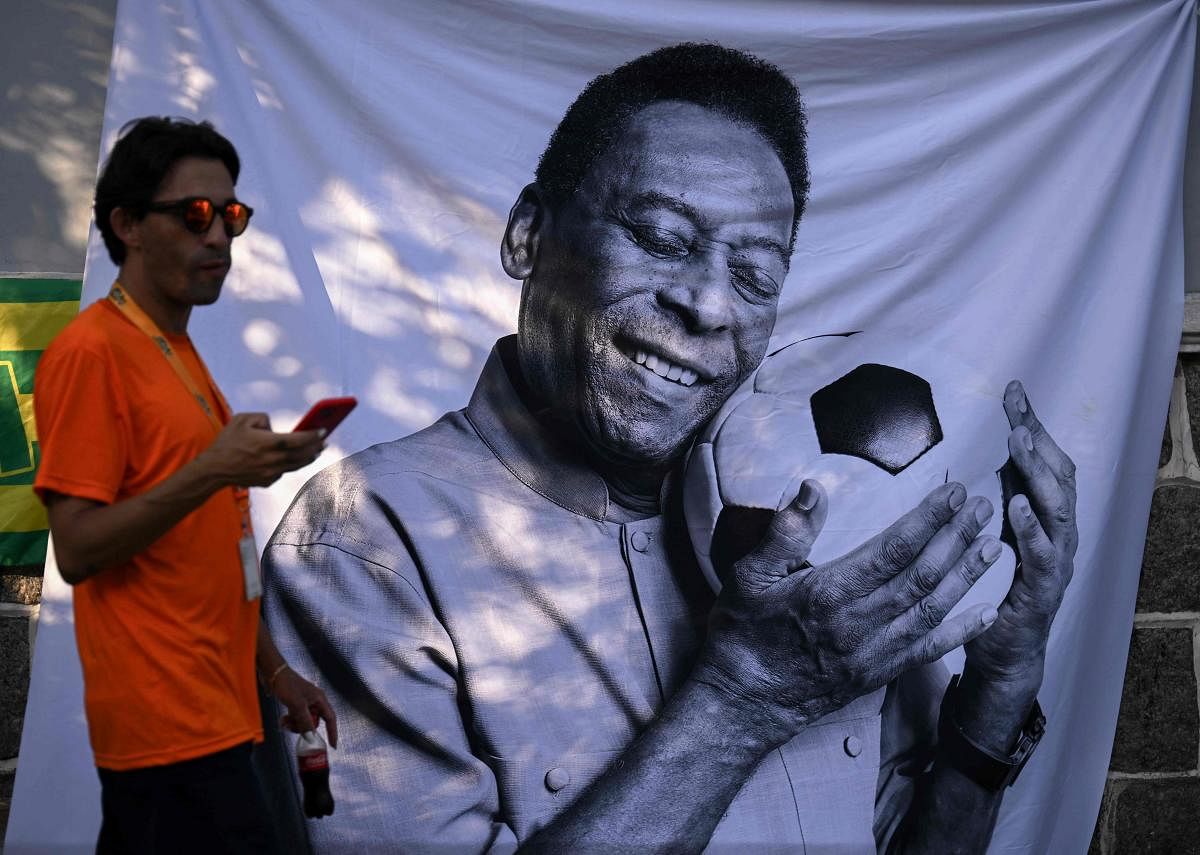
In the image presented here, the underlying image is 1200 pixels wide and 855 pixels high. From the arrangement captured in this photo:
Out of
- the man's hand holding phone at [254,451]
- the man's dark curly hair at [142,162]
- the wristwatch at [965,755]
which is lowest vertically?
the wristwatch at [965,755]

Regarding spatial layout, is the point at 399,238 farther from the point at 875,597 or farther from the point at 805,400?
the point at 875,597

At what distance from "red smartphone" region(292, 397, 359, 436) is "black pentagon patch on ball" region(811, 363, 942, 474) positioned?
51.1 inches

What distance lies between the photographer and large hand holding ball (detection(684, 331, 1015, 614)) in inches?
101

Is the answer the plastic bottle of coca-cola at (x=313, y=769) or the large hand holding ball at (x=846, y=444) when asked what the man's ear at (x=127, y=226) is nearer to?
the plastic bottle of coca-cola at (x=313, y=769)

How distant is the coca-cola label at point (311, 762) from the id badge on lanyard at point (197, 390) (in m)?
0.28

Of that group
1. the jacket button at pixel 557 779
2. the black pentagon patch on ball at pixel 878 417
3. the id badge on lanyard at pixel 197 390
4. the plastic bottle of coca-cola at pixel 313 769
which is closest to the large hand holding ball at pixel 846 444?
the black pentagon patch on ball at pixel 878 417

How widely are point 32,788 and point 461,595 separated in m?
0.88

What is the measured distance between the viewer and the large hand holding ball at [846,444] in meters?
2.56

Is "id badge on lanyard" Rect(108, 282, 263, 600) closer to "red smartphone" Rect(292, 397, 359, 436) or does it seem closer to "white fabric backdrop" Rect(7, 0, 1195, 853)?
"red smartphone" Rect(292, 397, 359, 436)

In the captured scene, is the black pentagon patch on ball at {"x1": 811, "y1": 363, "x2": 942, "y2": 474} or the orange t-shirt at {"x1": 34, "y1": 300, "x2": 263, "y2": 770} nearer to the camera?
the orange t-shirt at {"x1": 34, "y1": 300, "x2": 263, "y2": 770}

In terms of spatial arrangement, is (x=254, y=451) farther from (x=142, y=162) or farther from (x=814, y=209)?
(x=814, y=209)

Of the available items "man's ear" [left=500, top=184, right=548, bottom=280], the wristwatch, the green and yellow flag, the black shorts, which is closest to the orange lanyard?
the black shorts

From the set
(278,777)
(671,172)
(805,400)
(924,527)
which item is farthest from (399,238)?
(924,527)

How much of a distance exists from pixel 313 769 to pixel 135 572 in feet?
1.51
